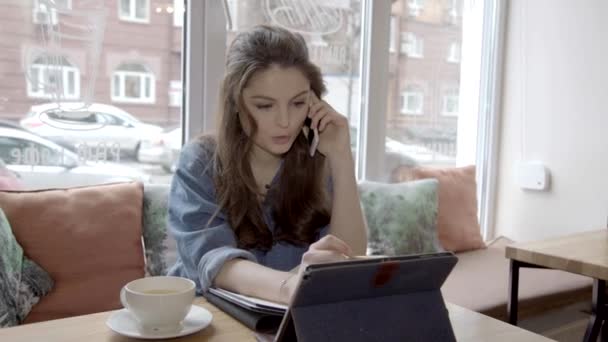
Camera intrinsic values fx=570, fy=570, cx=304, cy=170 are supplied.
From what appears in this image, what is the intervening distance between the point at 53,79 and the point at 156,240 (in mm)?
610

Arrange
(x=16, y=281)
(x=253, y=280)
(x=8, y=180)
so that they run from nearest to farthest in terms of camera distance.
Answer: (x=253, y=280)
(x=16, y=281)
(x=8, y=180)

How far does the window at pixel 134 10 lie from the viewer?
194cm

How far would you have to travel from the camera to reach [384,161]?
2725 millimetres

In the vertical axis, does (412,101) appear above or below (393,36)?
below

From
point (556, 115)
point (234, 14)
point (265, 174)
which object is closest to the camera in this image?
point (265, 174)

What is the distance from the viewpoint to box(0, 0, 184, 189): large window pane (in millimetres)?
1769

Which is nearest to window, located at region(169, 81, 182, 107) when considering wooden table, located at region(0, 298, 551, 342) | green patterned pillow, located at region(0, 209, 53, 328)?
green patterned pillow, located at region(0, 209, 53, 328)

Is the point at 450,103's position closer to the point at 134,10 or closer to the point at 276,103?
the point at 134,10

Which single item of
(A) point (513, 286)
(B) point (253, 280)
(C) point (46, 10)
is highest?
(C) point (46, 10)

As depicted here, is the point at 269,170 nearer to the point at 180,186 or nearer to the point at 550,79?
the point at 180,186

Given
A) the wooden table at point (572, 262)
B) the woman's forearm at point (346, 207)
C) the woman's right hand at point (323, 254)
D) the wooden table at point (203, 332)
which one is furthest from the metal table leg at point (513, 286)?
the woman's right hand at point (323, 254)

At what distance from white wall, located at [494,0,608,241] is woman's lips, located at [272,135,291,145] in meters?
1.92

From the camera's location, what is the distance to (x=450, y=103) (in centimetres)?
297

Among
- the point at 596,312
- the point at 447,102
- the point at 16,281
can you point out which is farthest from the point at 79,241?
the point at 447,102
